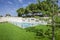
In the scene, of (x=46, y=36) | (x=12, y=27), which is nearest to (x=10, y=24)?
(x=12, y=27)

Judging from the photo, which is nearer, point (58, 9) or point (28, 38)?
point (58, 9)

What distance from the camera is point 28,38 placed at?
516 cm

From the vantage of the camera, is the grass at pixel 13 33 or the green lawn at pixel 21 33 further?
the grass at pixel 13 33

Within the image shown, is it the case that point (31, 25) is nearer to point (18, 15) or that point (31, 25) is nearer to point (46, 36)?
point (18, 15)

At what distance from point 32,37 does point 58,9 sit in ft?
3.40

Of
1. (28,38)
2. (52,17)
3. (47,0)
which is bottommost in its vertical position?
(28,38)

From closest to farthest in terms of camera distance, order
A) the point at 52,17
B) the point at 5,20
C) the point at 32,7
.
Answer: the point at 52,17, the point at 32,7, the point at 5,20

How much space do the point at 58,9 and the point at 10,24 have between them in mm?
1605

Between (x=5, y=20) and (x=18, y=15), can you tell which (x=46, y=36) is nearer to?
(x=18, y=15)

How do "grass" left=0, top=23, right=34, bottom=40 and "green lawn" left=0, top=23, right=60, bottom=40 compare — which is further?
"grass" left=0, top=23, right=34, bottom=40

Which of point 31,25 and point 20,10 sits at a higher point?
point 20,10

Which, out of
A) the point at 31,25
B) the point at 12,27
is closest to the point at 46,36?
the point at 31,25

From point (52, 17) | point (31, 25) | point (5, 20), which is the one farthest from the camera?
point (5, 20)

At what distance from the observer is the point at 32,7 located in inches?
199
